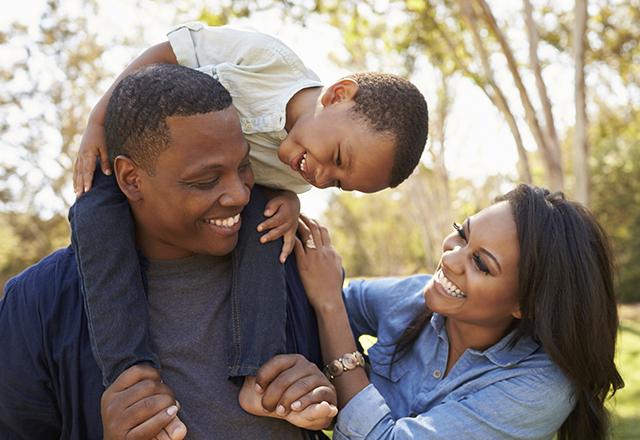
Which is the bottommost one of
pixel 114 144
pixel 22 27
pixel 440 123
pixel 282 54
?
pixel 440 123

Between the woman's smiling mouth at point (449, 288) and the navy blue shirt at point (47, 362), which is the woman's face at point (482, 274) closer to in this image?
the woman's smiling mouth at point (449, 288)

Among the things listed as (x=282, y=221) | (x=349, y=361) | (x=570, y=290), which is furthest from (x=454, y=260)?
(x=282, y=221)

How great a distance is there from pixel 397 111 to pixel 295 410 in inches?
46.5

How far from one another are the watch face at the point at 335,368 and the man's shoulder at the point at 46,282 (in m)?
0.94

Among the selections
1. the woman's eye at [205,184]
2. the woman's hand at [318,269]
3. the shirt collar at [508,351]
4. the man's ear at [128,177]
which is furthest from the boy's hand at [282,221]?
the shirt collar at [508,351]

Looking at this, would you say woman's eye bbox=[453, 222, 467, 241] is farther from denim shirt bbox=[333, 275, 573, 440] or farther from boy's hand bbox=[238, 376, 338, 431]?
boy's hand bbox=[238, 376, 338, 431]

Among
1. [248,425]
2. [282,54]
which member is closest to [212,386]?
[248,425]

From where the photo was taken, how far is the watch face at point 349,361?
2.88 m

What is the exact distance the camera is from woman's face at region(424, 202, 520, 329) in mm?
2861

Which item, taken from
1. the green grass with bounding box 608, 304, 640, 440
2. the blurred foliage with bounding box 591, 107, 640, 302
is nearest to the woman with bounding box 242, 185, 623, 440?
the green grass with bounding box 608, 304, 640, 440

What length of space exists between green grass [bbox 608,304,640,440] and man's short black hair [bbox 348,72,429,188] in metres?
1.97

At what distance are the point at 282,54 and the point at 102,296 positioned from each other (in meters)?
1.22

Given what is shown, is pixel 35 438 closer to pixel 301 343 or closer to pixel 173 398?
pixel 173 398

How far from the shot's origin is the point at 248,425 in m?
2.67
